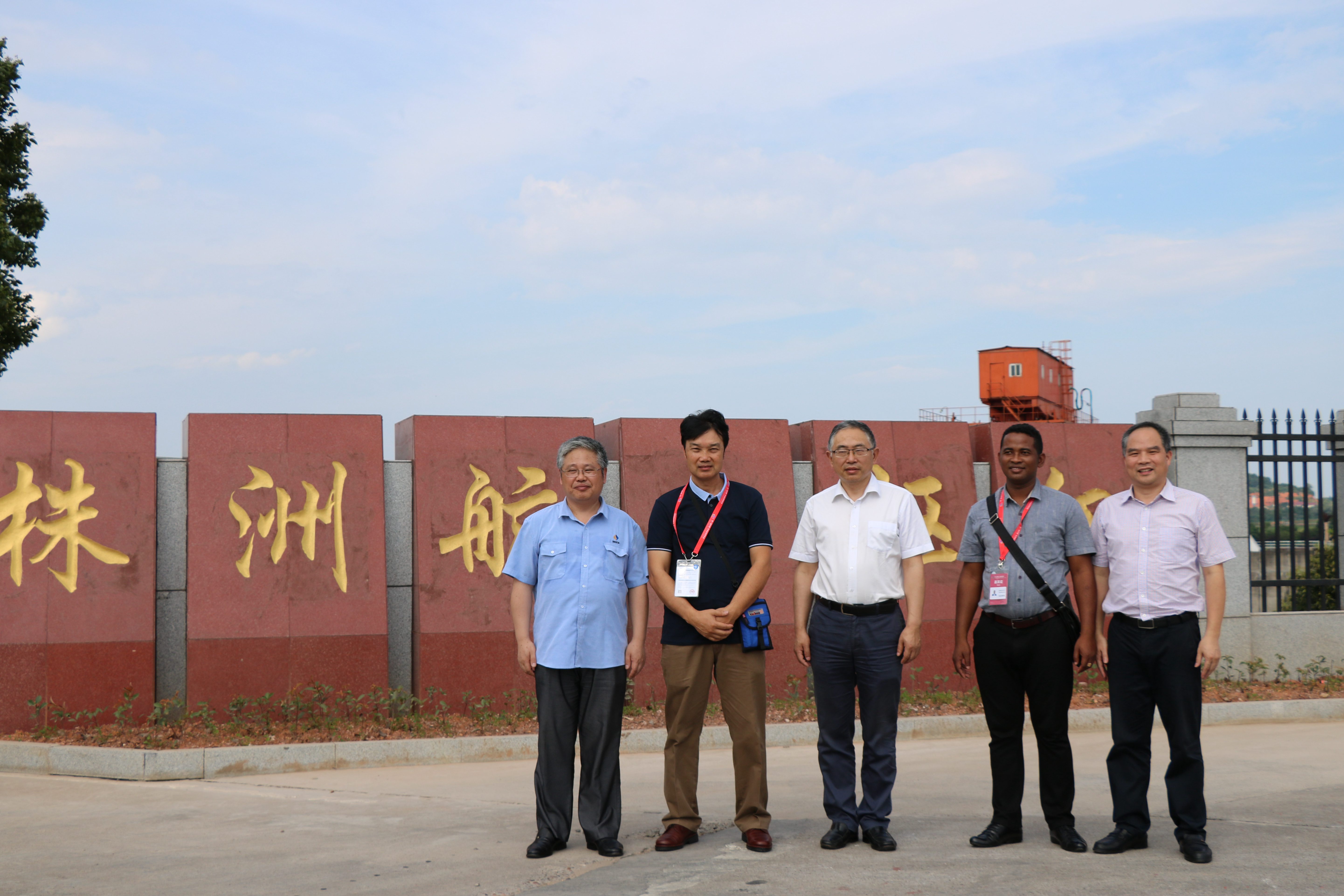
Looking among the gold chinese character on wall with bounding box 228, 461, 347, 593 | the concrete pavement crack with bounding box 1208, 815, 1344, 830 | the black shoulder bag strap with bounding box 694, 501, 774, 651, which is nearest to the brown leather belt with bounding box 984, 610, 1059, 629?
the black shoulder bag strap with bounding box 694, 501, 774, 651

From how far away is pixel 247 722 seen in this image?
23.8 ft

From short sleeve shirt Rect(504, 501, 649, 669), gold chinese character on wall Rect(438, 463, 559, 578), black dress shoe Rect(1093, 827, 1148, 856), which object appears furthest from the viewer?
gold chinese character on wall Rect(438, 463, 559, 578)

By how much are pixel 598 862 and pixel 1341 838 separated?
289 cm

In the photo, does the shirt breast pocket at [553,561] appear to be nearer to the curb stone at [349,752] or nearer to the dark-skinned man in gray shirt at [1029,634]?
the dark-skinned man in gray shirt at [1029,634]

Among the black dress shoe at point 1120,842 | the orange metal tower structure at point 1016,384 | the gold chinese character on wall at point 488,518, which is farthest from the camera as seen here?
the orange metal tower structure at point 1016,384

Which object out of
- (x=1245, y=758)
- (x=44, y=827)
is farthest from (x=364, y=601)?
(x=1245, y=758)

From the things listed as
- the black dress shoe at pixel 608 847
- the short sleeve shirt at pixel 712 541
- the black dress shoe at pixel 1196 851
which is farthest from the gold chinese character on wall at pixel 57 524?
the black dress shoe at pixel 1196 851

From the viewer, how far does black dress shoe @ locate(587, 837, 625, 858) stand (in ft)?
13.5

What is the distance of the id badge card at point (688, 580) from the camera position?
4.16 metres

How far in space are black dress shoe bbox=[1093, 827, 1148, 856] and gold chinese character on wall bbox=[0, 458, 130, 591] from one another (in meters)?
6.51

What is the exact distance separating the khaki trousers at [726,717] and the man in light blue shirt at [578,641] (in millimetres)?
208

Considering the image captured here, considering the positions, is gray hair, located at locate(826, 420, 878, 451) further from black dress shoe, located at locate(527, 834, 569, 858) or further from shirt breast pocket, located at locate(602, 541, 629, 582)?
black dress shoe, located at locate(527, 834, 569, 858)

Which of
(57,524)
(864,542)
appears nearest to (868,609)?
(864,542)

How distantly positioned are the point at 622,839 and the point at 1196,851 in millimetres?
2196
